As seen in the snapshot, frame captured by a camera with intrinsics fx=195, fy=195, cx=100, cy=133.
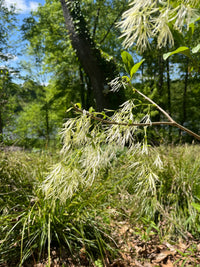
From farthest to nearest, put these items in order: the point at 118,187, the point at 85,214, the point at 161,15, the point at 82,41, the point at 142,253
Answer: the point at 82,41 < the point at 118,187 < the point at 142,253 < the point at 85,214 < the point at 161,15

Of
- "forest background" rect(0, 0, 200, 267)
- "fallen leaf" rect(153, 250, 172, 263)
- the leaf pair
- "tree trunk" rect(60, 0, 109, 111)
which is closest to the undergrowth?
"forest background" rect(0, 0, 200, 267)

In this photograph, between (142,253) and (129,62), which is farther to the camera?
(142,253)

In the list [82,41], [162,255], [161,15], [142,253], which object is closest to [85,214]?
[142,253]

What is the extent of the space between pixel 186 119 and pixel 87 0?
8.06 m

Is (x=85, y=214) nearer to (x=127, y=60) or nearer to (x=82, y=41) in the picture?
(x=127, y=60)

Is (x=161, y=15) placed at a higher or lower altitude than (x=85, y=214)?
higher

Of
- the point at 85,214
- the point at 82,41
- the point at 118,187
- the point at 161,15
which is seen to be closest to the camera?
the point at 161,15

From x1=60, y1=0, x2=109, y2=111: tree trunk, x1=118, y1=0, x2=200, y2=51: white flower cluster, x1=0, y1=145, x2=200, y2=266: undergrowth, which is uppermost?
x1=60, y1=0, x2=109, y2=111: tree trunk

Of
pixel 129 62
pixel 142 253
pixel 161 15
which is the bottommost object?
pixel 142 253

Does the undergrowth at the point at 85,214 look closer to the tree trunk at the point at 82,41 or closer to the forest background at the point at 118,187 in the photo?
the forest background at the point at 118,187

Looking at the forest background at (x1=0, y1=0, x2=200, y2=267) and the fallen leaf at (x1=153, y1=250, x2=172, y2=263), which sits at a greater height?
the forest background at (x1=0, y1=0, x2=200, y2=267)

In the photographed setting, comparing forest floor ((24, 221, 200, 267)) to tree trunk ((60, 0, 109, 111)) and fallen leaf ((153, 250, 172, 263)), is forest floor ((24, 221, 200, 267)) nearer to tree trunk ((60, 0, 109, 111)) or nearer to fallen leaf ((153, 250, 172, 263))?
fallen leaf ((153, 250, 172, 263))

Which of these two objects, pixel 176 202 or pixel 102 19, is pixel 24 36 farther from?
pixel 176 202

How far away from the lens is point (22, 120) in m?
16.2
